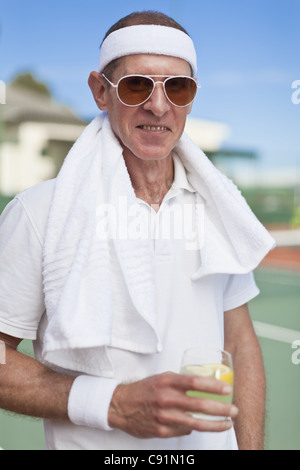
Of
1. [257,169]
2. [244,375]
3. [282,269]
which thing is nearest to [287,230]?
[257,169]

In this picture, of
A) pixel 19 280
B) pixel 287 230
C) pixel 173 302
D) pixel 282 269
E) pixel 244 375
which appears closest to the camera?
pixel 19 280

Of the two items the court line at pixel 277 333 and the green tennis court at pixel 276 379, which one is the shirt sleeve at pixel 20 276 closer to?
the green tennis court at pixel 276 379

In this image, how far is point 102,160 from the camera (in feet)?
4.93

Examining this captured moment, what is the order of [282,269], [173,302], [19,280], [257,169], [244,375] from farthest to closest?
[257,169], [282,269], [244,375], [173,302], [19,280]

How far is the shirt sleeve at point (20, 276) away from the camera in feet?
4.54

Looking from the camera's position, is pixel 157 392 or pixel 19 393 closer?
pixel 157 392

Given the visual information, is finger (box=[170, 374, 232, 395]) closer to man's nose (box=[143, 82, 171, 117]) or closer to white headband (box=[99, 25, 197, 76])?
man's nose (box=[143, 82, 171, 117])

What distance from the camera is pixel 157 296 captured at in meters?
1.48

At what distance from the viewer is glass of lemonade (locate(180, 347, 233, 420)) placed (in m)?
1.28

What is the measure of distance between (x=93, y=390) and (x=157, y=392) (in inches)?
6.9

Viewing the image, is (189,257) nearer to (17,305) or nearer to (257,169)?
(17,305)

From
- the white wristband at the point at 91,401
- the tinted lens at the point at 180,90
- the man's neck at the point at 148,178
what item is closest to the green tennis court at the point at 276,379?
the white wristband at the point at 91,401

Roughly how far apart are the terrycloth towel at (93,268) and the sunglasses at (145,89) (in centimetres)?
12

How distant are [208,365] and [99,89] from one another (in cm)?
84
